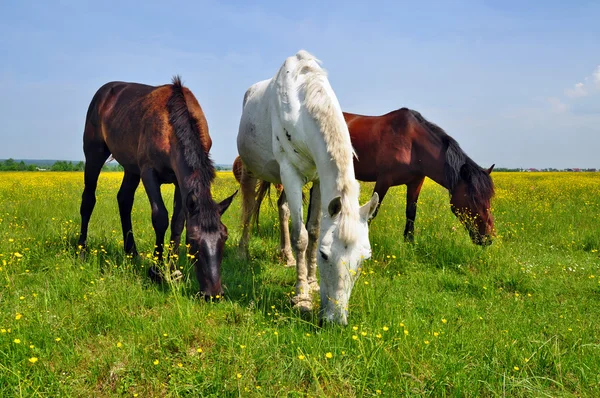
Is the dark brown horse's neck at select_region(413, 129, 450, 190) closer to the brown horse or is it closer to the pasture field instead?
the brown horse

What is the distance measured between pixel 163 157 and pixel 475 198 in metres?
4.83

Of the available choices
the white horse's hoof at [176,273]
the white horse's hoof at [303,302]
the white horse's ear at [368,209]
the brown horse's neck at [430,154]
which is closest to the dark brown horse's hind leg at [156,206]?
the white horse's hoof at [176,273]

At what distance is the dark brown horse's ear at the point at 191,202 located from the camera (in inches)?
140

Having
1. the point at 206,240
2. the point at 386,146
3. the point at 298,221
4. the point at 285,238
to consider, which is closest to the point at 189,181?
the point at 206,240

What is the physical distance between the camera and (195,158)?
150 inches

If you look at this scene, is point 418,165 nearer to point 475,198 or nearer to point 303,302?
point 475,198

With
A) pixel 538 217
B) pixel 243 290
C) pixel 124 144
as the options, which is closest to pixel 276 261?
pixel 243 290

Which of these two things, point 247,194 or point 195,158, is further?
point 247,194

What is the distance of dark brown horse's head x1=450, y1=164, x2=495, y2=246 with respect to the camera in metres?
6.05

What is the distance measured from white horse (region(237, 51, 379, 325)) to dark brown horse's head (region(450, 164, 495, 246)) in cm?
301

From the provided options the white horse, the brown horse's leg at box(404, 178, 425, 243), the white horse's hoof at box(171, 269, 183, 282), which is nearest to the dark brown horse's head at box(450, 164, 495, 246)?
the brown horse's leg at box(404, 178, 425, 243)

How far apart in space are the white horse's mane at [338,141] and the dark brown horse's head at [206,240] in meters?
1.23

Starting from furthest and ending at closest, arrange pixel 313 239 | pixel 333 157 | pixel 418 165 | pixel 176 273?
pixel 418 165 < pixel 313 239 < pixel 176 273 < pixel 333 157

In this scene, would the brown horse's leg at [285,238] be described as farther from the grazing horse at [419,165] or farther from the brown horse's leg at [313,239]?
the grazing horse at [419,165]
